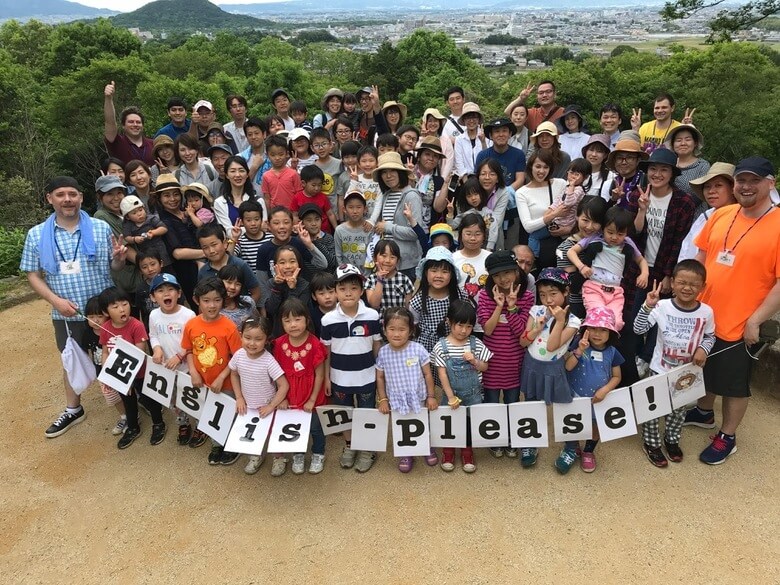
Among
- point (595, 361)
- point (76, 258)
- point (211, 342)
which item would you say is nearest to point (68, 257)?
point (76, 258)

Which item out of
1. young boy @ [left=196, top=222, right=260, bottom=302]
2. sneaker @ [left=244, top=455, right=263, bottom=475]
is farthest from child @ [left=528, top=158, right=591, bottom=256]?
sneaker @ [left=244, top=455, right=263, bottom=475]

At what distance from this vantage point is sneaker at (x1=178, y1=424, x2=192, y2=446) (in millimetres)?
5191

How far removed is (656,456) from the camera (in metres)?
4.67

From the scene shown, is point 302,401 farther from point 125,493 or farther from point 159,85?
point 159,85

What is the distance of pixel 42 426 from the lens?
18.4 ft

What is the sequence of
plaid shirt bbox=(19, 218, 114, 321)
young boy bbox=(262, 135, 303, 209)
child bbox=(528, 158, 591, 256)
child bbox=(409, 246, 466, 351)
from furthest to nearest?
young boy bbox=(262, 135, 303, 209)
child bbox=(528, 158, 591, 256)
plaid shirt bbox=(19, 218, 114, 321)
child bbox=(409, 246, 466, 351)

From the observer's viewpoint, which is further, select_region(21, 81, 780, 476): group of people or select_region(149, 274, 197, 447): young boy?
select_region(149, 274, 197, 447): young boy

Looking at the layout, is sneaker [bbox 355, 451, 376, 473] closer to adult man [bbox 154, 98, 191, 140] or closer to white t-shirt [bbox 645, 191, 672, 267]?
white t-shirt [bbox 645, 191, 672, 267]

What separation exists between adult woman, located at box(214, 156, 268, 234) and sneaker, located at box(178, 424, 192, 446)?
2.20 m

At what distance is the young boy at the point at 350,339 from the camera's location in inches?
177

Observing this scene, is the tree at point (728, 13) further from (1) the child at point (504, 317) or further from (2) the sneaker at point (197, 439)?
(2) the sneaker at point (197, 439)

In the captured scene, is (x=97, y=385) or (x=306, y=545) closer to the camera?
(x=306, y=545)

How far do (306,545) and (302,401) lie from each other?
1144 millimetres

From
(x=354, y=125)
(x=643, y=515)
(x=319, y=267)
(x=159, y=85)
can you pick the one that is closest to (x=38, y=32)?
(x=159, y=85)
